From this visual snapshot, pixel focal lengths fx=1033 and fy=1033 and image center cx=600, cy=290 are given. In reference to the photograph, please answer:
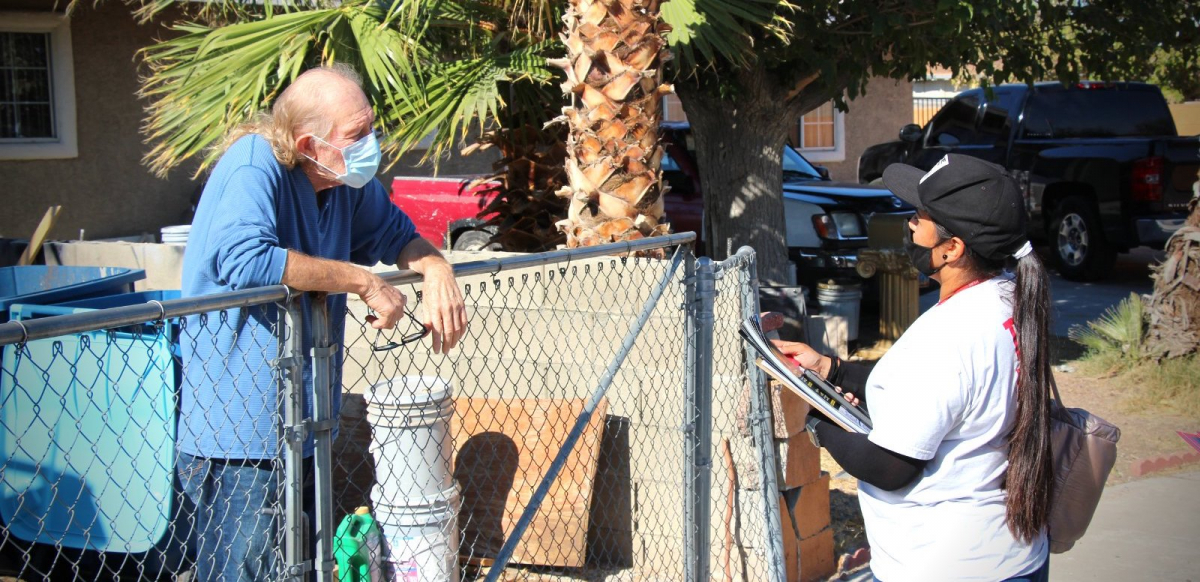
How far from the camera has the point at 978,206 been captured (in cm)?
224

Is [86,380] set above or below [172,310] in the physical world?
below

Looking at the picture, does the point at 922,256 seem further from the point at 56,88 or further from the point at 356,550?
the point at 56,88

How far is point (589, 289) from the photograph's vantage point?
480cm

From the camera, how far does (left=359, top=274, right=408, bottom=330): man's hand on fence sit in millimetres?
2377

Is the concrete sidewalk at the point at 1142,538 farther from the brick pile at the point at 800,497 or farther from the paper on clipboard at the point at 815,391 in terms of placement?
the paper on clipboard at the point at 815,391

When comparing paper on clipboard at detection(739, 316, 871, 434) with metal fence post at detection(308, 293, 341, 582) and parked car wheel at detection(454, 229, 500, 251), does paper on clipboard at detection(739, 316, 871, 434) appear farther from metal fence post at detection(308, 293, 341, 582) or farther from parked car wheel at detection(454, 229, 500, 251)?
parked car wheel at detection(454, 229, 500, 251)

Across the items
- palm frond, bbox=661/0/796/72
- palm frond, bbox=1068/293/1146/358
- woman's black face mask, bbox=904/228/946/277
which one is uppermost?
palm frond, bbox=661/0/796/72

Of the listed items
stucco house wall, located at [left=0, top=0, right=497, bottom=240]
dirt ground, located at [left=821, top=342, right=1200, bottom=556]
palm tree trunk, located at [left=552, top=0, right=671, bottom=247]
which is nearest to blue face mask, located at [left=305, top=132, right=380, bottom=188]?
palm tree trunk, located at [left=552, top=0, right=671, bottom=247]

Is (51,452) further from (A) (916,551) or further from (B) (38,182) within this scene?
(B) (38,182)

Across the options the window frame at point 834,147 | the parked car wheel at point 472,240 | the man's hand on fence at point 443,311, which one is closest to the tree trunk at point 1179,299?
the parked car wheel at point 472,240

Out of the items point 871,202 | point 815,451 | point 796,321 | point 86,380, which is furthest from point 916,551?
point 871,202

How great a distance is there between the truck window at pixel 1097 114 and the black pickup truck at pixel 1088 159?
11 millimetres

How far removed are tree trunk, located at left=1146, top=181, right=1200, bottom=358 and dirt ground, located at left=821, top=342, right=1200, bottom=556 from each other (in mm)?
431

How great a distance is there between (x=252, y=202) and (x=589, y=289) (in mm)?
2526
